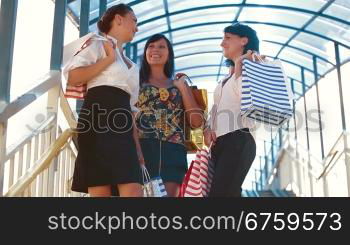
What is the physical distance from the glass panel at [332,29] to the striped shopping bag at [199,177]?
30.1ft

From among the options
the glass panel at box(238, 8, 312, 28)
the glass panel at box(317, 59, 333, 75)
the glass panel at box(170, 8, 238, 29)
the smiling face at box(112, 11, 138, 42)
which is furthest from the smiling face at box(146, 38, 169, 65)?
the glass panel at box(317, 59, 333, 75)

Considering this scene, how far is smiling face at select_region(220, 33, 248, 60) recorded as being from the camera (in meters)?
3.68

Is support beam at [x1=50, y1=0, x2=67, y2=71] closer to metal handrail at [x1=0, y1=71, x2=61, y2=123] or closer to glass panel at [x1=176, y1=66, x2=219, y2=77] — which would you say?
metal handrail at [x1=0, y1=71, x2=61, y2=123]

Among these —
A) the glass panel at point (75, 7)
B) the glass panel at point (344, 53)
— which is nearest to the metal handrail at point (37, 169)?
the glass panel at point (75, 7)

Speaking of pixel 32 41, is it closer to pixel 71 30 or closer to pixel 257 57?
pixel 257 57

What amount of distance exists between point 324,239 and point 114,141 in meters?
1.35

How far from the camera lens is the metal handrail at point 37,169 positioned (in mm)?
3221

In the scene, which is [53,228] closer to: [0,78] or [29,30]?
[0,78]

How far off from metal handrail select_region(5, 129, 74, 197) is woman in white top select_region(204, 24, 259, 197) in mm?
910

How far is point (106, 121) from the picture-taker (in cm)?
281

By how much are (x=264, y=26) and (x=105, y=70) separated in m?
10.9

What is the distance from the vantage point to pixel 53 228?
170 cm

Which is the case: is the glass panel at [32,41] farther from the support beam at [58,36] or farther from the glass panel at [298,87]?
the glass panel at [298,87]

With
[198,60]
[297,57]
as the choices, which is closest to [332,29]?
[297,57]
